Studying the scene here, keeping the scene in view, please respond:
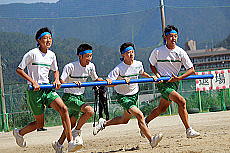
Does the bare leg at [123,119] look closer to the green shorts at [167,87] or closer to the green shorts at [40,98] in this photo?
the green shorts at [167,87]

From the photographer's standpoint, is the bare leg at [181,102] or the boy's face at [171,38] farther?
the boy's face at [171,38]

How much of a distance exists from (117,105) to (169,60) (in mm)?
11695

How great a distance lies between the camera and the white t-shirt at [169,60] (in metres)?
8.90

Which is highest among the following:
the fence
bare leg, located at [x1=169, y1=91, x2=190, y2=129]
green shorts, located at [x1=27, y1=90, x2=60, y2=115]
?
green shorts, located at [x1=27, y1=90, x2=60, y2=115]

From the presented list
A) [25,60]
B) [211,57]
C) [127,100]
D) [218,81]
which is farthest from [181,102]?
[211,57]

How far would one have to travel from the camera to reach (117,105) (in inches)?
805

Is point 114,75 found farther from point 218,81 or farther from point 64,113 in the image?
point 218,81

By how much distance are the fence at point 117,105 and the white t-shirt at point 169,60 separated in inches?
435

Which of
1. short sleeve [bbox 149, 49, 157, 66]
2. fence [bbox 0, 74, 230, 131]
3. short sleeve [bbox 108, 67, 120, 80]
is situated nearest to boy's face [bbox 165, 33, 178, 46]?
short sleeve [bbox 149, 49, 157, 66]

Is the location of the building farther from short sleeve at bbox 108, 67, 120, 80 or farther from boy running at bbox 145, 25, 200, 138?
short sleeve at bbox 108, 67, 120, 80

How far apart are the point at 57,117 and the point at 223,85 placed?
706 centimetres

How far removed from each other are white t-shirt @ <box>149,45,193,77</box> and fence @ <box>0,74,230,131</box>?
11060 mm

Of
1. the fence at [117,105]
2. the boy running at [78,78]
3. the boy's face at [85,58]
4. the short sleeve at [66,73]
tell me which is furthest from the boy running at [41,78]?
the fence at [117,105]

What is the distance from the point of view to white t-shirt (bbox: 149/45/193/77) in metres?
8.90
